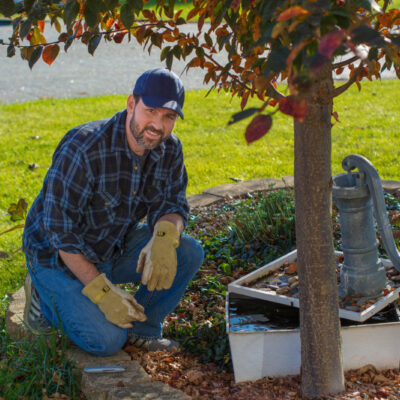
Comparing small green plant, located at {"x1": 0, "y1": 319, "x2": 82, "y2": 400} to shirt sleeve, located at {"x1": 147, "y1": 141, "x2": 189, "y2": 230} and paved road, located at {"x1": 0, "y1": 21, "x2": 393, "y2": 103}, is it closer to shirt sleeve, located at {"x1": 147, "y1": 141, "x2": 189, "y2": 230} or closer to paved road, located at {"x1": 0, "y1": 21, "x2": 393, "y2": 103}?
shirt sleeve, located at {"x1": 147, "y1": 141, "x2": 189, "y2": 230}

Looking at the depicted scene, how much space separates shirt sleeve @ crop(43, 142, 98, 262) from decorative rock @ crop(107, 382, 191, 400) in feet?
2.01

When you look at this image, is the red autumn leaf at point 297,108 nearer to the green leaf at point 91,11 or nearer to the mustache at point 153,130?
the green leaf at point 91,11

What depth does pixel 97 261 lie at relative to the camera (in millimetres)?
2680

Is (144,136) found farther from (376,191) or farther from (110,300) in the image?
(376,191)

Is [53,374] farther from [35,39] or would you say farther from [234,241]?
[234,241]

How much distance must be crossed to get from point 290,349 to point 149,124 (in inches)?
41.7

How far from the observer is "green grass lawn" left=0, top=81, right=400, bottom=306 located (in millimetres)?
4941

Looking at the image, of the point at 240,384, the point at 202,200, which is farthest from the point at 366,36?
the point at 202,200

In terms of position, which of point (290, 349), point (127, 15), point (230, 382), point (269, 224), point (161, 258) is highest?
point (127, 15)

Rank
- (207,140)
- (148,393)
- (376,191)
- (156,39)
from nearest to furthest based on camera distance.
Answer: (148,393) < (376,191) < (156,39) < (207,140)

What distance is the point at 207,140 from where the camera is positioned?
614cm

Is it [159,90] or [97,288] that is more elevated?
[159,90]

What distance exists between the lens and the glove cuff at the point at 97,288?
2.45 m

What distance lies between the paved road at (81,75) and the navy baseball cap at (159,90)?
5329 millimetres
